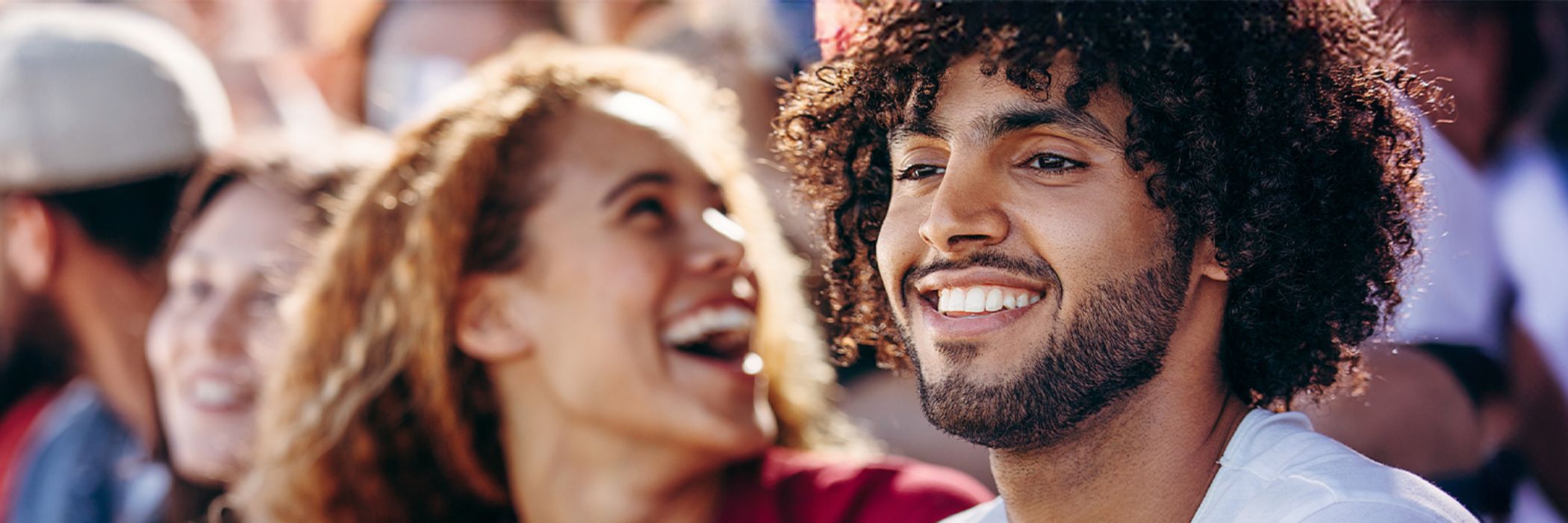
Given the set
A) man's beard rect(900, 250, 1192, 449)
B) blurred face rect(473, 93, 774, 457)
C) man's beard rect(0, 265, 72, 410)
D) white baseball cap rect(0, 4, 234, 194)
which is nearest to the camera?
man's beard rect(900, 250, 1192, 449)

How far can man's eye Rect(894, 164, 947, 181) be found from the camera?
1850 mm

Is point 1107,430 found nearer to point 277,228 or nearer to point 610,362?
point 610,362

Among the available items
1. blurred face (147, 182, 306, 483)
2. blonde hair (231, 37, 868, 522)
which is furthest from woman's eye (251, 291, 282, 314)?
blonde hair (231, 37, 868, 522)

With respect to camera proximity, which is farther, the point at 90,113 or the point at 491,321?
the point at 90,113

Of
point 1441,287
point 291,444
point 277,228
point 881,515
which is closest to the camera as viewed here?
point 881,515

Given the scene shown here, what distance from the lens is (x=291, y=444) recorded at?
304 centimetres

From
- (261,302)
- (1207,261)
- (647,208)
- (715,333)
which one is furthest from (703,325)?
(261,302)

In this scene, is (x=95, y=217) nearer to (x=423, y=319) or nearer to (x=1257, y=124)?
(x=423, y=319)

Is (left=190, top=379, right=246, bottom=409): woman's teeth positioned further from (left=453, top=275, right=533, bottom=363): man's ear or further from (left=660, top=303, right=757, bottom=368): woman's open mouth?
(left=660, top=303, right=757, bottom=368): woman's open mouth

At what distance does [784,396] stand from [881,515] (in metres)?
0.64

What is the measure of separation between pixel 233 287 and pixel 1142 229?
254 cm

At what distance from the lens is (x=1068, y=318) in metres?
1.69

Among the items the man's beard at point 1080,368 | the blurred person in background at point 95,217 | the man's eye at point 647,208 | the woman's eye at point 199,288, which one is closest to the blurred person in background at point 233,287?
the woman's eye at point 199,288

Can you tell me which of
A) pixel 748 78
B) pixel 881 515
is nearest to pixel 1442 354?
pixel 881 515
